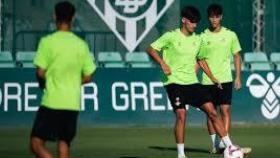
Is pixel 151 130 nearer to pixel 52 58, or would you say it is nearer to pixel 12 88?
pixel 12 88

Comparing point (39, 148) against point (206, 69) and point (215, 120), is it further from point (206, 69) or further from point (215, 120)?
point (206, 69)

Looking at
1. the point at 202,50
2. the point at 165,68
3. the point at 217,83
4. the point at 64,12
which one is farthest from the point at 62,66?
the point at 217,83

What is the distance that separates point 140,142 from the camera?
17594 millimetres

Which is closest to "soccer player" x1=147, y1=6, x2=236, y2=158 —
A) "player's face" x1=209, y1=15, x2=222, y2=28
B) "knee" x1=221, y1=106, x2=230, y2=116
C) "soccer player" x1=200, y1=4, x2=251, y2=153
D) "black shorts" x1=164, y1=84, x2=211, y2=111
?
"black shorts" x1=164, y1=84, x2=211, y2=111

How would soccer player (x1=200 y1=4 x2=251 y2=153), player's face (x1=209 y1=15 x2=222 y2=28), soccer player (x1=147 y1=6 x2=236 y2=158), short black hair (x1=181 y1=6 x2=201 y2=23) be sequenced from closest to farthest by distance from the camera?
1. short black hair (x1=181 y1=6 x2=201 y2=23)
2. soccer player (x1=147 y1=6 x2=236 y2=158)
3. player's face (x1=209 y1=15 x2=222 y2=28)
4. soccer player (x1=200 y1=4 x2=251 y2=153)

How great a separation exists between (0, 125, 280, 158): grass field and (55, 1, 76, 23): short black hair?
16.6 feet

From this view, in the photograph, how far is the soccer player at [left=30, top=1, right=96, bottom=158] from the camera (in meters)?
9.90

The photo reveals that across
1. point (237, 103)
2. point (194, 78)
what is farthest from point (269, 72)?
point (194, 78)

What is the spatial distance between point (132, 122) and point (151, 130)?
93cm

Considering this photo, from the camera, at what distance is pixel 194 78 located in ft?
46.5

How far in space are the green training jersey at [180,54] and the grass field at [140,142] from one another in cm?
126

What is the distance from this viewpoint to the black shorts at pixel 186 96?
14016 millimetres

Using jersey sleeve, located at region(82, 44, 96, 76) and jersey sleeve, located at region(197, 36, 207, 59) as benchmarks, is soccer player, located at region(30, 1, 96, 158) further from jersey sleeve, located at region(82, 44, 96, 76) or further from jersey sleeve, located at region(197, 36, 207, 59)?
jersey sleeve, located at region(197, 36, 207, 59)

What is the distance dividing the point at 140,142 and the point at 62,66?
7.81m
